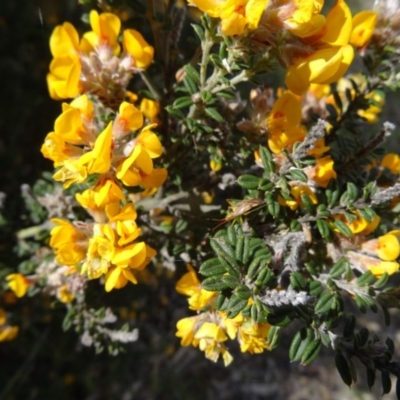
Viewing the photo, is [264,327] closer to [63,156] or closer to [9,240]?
[63,156]

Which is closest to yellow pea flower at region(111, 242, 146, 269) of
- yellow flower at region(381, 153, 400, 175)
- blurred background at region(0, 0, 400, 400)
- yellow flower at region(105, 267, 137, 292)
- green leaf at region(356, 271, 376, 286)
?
yellow flower at region(105, 267, 137, 292)

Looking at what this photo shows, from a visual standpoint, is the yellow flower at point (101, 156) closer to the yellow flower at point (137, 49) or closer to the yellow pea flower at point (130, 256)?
the yellow pea flower at point (130, 256)

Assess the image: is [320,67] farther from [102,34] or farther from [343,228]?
[102,34]

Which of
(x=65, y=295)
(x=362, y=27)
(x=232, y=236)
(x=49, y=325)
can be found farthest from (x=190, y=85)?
(x=49, y=325)

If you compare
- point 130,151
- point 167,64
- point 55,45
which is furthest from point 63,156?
point 167,64

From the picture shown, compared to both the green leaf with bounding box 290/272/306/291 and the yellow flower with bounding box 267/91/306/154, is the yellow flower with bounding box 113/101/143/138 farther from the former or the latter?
the green leaf with bounding box 290/272/306/291
